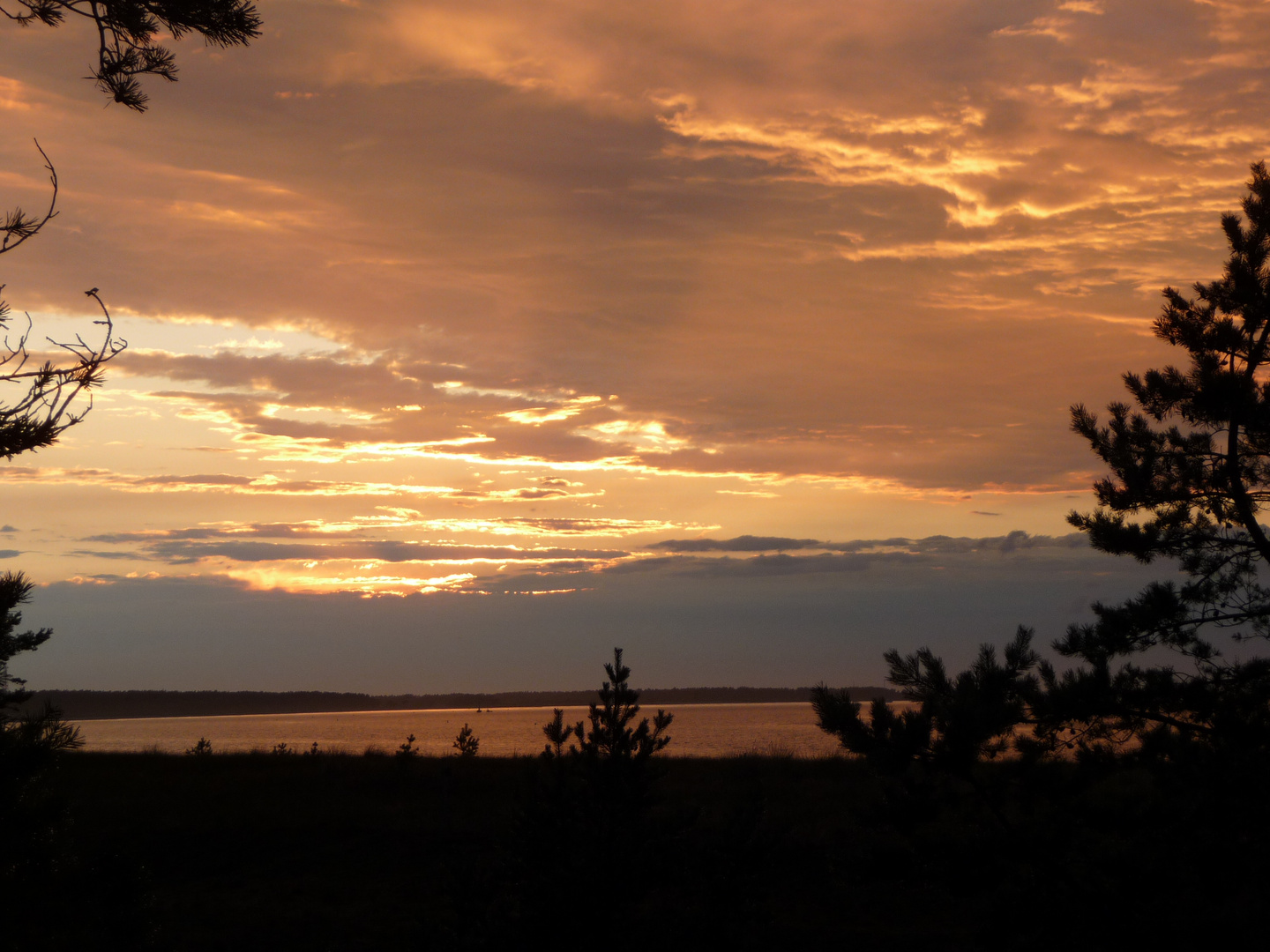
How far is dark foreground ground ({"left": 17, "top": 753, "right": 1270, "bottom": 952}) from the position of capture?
8.03 meters

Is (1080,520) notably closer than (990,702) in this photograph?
No

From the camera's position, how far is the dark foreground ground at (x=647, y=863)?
26.3ft

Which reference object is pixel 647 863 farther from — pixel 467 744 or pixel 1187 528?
pixel 467 744

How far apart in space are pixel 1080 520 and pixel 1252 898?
4.84 metres

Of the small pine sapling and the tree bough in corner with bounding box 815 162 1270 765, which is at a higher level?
the tree bough in corner with bounding box 815 162 1270 765

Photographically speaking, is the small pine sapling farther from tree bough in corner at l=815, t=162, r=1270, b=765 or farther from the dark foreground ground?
tree bough in corner at l=815, t=162, r=1270, b=765

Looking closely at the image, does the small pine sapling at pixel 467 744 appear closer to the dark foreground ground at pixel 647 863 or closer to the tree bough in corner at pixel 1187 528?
the dark foreground ground at pixel 647 863

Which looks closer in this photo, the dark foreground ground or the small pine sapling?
the dark foreground ground

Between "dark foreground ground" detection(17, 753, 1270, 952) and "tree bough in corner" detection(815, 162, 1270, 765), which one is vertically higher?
"tree bough in corner" detection(815, 162, 1270, 765)

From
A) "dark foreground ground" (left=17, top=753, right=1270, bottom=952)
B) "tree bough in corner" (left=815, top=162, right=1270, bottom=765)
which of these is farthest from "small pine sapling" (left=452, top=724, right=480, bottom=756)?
"tree bough in corner" (left=815, top=162, right=1270, bottom=765)

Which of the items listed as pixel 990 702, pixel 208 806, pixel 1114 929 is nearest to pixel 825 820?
pixel 1114 929

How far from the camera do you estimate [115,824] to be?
2211 cm

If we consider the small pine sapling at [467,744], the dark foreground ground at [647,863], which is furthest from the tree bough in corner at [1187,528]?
the small pine sapling at [467,744]

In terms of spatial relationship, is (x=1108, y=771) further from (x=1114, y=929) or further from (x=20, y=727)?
(x=20, y=727)
